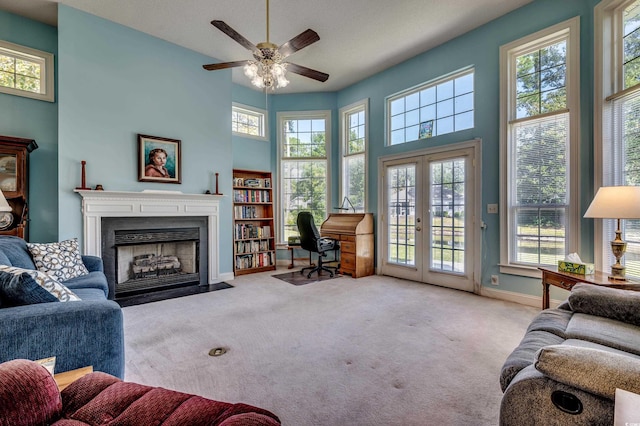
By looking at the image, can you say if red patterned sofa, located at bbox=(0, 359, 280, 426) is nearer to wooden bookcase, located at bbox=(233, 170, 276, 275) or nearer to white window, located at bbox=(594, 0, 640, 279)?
white window, located at bbox=(594, 0, 640, 279)

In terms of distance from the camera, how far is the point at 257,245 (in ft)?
17.4

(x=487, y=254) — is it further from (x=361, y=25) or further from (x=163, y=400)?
(x=163, y=400)

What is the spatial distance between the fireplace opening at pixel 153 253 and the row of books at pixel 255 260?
2.40 feet

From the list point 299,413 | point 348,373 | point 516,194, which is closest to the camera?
point 299,413

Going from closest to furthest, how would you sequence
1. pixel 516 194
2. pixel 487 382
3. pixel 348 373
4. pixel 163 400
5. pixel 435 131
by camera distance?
pixel 163 400 < pixel 487 382 < pixel 348 373 < pixel 516 194 < pixel 435 131

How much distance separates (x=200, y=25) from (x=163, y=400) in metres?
4.24

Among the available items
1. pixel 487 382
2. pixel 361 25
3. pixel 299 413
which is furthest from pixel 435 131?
pixel 299 413

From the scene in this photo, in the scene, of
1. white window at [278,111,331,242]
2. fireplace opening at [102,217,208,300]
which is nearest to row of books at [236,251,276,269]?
white window at [278,111,331,242]

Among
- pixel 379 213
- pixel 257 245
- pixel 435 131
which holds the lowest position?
pixel 257 245

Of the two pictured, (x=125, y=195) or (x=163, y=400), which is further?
(x=125, y=195)

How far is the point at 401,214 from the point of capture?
15.5 feet

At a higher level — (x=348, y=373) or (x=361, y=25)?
(x=361, y=25)

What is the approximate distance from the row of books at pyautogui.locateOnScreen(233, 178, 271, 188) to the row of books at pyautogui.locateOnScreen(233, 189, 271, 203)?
108 millimetres

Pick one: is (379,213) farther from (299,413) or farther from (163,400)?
(163,400)
